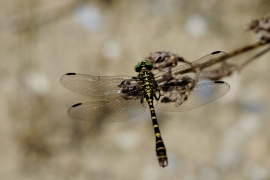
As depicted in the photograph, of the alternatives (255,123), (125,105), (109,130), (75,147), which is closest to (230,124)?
(255,123)

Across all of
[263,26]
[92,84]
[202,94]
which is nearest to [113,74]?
[92,84]

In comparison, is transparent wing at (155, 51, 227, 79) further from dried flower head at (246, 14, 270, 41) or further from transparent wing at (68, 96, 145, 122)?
transparent wing at (68, 96, 145, 122)

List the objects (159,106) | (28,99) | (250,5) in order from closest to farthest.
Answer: (159,106) → (250,5) → (28,99)

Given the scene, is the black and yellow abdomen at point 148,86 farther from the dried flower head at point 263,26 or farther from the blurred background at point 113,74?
the blurred background at point 113,74

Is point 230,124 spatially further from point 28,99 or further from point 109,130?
point 28,99

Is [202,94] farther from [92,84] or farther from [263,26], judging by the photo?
[92,84]

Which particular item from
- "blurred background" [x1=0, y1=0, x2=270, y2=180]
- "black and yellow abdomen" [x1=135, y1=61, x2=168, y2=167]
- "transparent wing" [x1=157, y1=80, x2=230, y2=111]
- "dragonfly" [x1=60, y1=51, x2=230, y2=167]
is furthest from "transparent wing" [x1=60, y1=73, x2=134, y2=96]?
"blurred background" [x1=0, y1=0, x2=270, y2=180]
